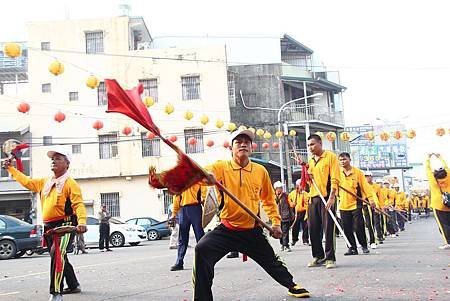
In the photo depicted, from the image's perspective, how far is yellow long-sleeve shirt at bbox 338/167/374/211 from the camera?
1068cm

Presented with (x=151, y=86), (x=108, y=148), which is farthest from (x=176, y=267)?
(x=151, y=86)

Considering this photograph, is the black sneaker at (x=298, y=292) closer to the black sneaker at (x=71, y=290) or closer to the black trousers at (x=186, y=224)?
the black sneaker at (x=71, y=290)

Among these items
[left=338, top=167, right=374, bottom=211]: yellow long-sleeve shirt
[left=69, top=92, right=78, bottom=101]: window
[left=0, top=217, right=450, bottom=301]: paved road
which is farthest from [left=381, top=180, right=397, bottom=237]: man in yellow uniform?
[left=69, top=92, right=78, bottom=101]: window

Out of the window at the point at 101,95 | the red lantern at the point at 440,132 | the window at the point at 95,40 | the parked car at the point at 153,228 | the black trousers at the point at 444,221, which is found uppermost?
the window at the point at 95,40

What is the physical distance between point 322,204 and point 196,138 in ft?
83.3

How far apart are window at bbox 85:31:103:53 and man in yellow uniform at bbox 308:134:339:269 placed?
90.2ft

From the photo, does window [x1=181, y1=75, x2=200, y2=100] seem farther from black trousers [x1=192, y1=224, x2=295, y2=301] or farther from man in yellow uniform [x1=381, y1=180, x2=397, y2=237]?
black trousers [x1=192, y1=224, x2=295, y2=301]

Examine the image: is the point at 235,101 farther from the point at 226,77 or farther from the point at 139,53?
the point at 139,53

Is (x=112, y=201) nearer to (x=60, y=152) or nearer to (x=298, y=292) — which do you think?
(x=60, y=152)

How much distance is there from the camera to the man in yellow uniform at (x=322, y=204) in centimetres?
840

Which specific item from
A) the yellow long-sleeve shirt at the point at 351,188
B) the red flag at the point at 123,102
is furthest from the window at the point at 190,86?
the red flag at the point at 123,102

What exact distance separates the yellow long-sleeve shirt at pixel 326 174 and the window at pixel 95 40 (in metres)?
27.5

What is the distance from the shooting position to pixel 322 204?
8516 mm

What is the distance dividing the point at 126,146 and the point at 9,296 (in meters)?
26.5
